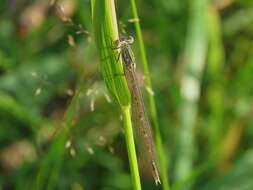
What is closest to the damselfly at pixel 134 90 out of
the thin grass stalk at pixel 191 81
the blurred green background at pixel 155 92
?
the blurred green background at pixel 155 92

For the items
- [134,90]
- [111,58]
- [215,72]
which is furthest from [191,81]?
[111,58]

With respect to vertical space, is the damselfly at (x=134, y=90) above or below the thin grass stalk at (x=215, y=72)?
above

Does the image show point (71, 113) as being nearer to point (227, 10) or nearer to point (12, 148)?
point (12, 148)

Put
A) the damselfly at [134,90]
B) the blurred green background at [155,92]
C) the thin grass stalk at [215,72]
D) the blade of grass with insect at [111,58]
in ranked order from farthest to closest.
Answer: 1. the thin grass stalk at [215,72]
2. the blurred green background at [155,92]
3. the damselfly at [134,90]
4. the blade of grass with insect at [111,58]

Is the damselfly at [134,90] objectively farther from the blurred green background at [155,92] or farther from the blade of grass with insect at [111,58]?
the blurred green background at [155,92]

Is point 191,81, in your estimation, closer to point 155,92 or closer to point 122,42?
point 155,92

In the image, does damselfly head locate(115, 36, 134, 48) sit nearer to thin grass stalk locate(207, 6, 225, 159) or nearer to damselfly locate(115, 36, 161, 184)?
damselfly locate(115, 36, 161, 184)

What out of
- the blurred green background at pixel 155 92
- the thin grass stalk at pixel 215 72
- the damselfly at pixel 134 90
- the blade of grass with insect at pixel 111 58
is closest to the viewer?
the blade of grass with insect at pixel 111 58

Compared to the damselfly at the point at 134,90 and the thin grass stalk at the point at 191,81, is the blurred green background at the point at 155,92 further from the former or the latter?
the damselfly at the point at 134,90

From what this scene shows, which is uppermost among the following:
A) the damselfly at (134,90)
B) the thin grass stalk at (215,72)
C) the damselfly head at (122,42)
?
the damselfly head at (122,42)

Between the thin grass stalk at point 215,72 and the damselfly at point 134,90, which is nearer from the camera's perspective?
the damselfly at point 134,90
